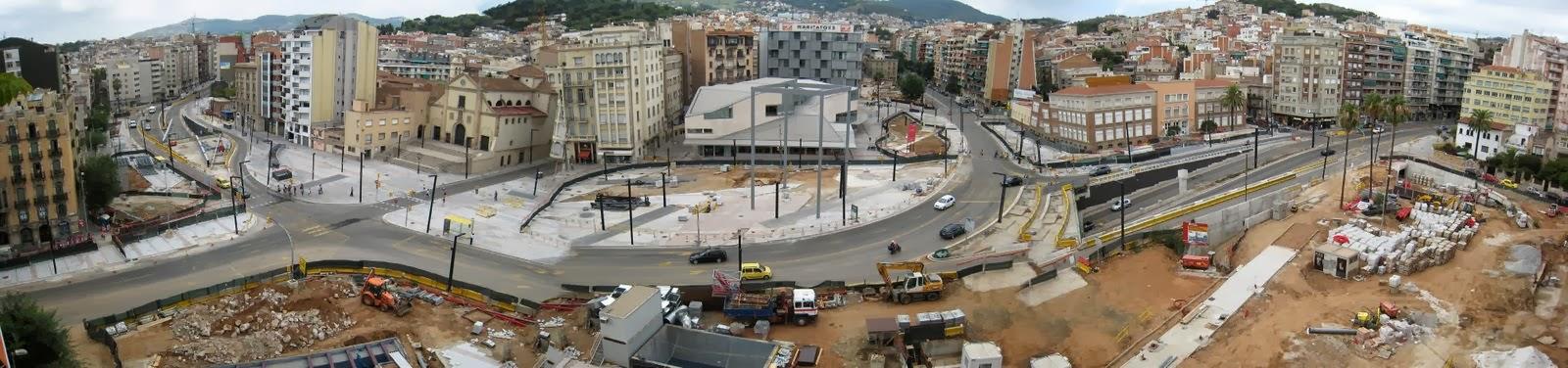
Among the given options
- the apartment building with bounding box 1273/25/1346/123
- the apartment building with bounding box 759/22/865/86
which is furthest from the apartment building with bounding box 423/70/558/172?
the apartment building with bounding box 1273/25/1346/123

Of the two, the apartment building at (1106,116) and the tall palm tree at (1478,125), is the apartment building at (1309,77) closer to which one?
the apartment building at (1106,116)

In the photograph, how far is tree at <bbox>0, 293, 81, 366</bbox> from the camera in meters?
25.4

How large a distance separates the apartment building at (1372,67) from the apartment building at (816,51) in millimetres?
42956

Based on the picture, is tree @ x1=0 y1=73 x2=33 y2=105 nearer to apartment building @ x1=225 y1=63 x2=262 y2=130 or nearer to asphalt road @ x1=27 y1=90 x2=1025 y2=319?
asphalt road @ x1=27 y1=90 x2=1025 y2=319

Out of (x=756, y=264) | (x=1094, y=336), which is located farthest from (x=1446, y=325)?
(x=756, y=264)

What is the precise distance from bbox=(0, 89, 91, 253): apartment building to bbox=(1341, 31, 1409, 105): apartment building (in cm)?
9020

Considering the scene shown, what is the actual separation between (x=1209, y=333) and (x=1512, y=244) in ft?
56.9

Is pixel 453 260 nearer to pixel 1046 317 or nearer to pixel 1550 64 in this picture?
pixel 1046 317

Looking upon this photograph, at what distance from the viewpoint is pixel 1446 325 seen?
101ft

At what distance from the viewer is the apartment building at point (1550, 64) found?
57.4 m

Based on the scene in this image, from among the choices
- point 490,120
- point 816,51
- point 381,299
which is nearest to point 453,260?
point 381,299

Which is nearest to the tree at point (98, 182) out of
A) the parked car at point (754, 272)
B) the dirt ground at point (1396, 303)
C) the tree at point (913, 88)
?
the parked car at point (754, 272)

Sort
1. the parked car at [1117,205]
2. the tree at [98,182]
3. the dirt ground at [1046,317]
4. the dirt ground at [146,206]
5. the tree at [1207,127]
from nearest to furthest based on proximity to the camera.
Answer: the dirt ground at [1046,317]
the tree at [98,182]
the dirt ground at [146,206]
the parked car at [1117,205]
the tree at [1207,127]

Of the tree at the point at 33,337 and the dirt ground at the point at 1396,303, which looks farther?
the dirt ground at the point at 1396,303
